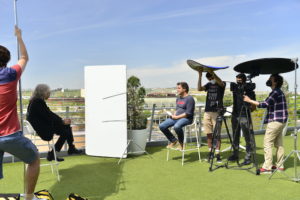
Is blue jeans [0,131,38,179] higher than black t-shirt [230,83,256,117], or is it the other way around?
black t-shirt [230,83,256,117]

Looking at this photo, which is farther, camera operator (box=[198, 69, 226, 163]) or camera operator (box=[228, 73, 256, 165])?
camera operator (box=[198, 69, 226, 163])

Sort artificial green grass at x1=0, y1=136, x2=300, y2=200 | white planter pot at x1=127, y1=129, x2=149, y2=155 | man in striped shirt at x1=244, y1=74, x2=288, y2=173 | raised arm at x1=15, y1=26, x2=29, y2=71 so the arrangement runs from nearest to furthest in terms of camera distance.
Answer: raised arm at x1=15, y1=26, x2=29, y2=71 < artificial green grass at x1=0, y1=136, x2=300, y2=200 < man in striped shirt at x1=244, y1=74, x2=288, y2=173 < white planter pot at x1=127, y1=129, x2=149, y2=155

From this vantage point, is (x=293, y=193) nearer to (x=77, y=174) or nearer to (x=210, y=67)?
(x=210, y=67)

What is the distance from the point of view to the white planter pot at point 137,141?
15.8ft

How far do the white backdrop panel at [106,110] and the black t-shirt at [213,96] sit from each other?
4.80 feet

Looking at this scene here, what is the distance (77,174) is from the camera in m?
3.84

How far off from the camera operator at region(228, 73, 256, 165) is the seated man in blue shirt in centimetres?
71

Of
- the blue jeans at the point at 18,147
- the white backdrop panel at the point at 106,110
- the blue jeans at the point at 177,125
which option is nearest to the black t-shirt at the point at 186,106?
the blue jeans at the point at 177,125

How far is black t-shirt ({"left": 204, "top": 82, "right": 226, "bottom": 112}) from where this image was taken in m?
4.42

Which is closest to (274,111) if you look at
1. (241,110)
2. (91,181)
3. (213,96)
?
(241,110)

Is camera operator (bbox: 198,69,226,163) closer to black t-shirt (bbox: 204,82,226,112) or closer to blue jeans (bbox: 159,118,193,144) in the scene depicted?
black t-shirt (bbox: 204,82,226,112)

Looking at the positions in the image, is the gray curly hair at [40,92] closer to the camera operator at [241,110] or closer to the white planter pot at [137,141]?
the white planter pot at [137,141]

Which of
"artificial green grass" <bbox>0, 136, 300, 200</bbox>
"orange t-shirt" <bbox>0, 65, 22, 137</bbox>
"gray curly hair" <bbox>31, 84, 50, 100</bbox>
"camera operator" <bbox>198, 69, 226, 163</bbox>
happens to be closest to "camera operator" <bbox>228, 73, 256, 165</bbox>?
"camera operator" <bbox>198, 69, 226, 163</bbox>

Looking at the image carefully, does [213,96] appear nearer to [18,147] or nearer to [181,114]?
[181,114]
